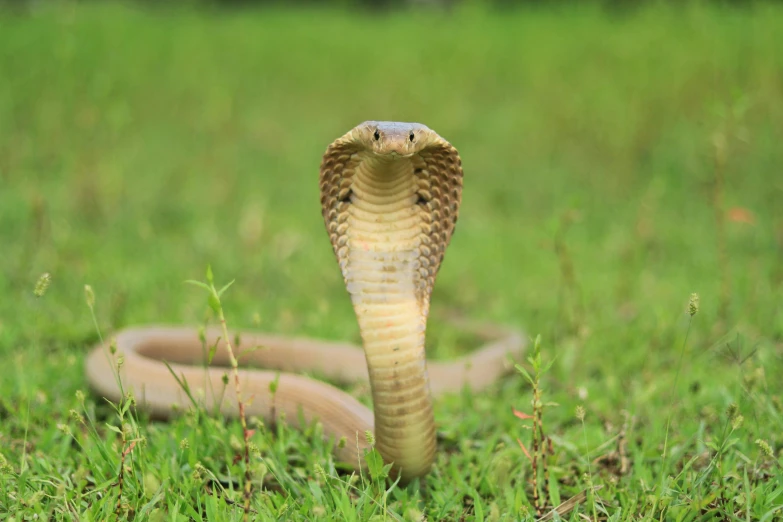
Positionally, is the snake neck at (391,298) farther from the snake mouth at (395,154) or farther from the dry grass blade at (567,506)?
the dry grass blade at (567,506)

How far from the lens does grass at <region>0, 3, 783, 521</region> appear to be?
214 centimetres

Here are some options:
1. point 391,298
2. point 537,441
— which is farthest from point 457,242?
point 391,298

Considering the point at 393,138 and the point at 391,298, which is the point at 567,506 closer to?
the point at 391,298

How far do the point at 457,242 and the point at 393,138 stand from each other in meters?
3.72

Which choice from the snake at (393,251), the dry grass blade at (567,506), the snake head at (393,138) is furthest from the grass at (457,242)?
the snake head at (393,138)

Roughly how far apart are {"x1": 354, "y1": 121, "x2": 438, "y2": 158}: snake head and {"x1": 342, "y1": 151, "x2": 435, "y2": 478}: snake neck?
0.12m

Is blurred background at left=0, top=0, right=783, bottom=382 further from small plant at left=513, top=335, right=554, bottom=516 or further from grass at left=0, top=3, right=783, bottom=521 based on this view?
small plant at left=513, top=335, right=554, bottom=516

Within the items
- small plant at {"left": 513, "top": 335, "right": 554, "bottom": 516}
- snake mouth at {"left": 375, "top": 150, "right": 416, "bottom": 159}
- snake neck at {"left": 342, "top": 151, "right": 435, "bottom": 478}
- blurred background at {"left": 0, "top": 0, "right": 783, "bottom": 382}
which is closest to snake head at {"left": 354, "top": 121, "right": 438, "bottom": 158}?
snake mouth at {"left": 375, "top": 150, "right": 416, "bottom": 159}

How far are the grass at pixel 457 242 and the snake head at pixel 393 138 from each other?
740 mm

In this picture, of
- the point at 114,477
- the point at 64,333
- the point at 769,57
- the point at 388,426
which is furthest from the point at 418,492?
the point at 769,57

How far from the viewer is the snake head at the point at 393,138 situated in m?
1.77

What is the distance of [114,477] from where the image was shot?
2.08m

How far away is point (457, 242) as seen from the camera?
5.45 meters

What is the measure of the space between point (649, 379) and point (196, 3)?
43.0 ft
